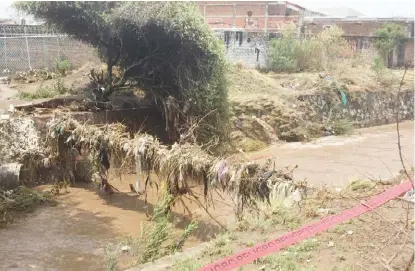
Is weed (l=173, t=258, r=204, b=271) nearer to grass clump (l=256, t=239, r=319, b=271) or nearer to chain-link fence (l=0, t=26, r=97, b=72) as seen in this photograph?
grass clump (l=256, t=239, r=319, b=271)

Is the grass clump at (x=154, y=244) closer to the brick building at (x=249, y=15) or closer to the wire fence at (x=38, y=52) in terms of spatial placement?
the wire fence at (x=38, y=52)

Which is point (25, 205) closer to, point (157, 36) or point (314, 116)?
point (157, 36)

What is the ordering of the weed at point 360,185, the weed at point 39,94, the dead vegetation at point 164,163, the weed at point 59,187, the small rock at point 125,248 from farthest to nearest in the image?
Result: 1. the weed at point 39,94
2. the weed at point 59,187
3. the weed at point 360,185
4. the small rock at point 125,248
5. the dead vegetation at point 164,163

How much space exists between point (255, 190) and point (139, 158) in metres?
2.29

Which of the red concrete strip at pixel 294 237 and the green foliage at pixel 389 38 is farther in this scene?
the green foliage at pixel 389 38

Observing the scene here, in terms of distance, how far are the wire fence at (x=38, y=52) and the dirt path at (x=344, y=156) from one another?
8.42m

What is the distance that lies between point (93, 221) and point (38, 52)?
38.2 feet

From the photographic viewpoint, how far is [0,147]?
9.34 meters

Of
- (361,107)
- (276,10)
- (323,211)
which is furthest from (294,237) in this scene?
(276,10)

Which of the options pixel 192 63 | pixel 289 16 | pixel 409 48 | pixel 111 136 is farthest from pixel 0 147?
pixel 409 48

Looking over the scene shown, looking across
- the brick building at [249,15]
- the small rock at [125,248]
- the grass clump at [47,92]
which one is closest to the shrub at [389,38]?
the brick building at [249,15]

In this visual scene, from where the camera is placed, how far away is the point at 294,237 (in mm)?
4457

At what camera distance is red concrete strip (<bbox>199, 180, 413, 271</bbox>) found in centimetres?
371

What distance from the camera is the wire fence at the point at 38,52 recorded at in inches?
657
